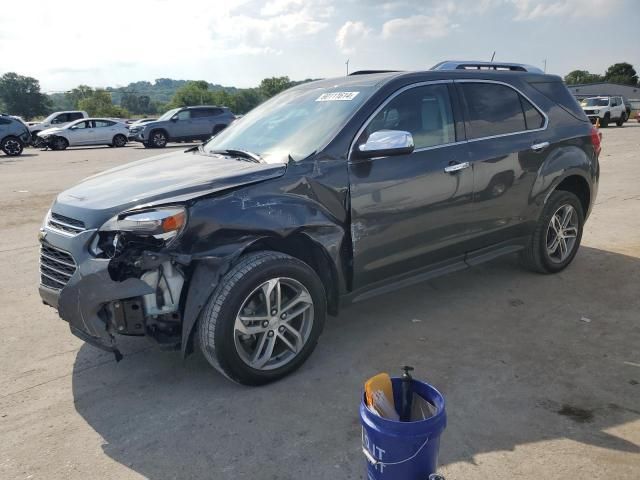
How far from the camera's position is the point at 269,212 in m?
3.24

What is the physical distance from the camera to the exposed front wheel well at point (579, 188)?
5179 millimetres

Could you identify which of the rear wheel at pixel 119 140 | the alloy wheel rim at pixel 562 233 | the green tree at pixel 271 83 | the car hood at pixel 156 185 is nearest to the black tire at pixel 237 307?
the car hood at pixel 156 185

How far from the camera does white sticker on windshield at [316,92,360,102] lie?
3.92m

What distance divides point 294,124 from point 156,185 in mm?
1152

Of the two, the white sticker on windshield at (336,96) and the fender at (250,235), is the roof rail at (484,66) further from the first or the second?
the fender at (250,235)

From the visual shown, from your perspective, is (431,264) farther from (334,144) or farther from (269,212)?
(269,212)

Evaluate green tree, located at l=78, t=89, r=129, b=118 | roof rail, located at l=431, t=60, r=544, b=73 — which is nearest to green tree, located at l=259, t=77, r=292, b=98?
green tree, located at l=78, t=89, r=129, b=118

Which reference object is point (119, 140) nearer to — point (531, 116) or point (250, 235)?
point (531, 116)

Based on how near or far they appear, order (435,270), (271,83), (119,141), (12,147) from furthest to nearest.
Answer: (271,83), (119,141), (12,147), (435,270)

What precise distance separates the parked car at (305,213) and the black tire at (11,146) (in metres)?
19.5

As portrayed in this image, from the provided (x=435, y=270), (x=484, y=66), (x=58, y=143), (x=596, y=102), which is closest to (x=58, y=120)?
(x=58, y=143)

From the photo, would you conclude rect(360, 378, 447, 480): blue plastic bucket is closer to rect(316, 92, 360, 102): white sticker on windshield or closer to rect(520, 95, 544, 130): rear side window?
rect(316, 92, 360, 102): white sticker on windshield

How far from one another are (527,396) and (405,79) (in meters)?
2.32

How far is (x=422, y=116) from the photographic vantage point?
407 centimetres
